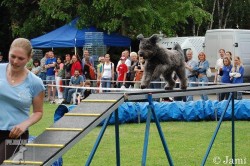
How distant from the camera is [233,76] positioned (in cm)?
1565

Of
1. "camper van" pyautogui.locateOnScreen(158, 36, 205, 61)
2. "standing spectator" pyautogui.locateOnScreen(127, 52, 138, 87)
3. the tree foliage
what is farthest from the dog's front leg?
the tree foliage

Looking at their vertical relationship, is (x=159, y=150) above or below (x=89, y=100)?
below

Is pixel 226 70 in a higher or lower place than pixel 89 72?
higher

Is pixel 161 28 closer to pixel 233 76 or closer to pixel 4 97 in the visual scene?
pixel 233 76

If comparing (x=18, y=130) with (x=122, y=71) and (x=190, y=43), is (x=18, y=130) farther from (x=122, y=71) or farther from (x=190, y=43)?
(x=190, y=43)

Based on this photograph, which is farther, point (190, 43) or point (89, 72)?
point (190, 43)

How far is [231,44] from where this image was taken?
73.5 feet

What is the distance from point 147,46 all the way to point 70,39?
53.0ft

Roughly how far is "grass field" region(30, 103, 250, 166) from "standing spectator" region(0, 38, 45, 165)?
391 cm

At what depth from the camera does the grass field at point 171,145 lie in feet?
28.9

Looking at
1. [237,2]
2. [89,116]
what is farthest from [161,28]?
[89,116]

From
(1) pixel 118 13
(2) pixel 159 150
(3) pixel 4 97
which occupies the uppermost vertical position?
(1) pixel 118 13

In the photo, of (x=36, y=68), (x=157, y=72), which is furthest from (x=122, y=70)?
(x=157, y=72)

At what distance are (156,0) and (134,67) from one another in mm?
10554
